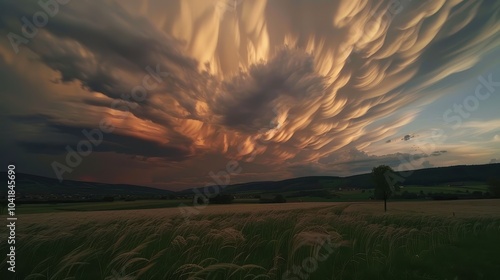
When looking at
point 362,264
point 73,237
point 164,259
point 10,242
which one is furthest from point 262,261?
point 10,242

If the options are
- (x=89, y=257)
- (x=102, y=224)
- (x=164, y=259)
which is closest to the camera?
(x=89, y=257)

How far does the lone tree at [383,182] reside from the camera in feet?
189

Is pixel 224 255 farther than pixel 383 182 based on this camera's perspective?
No

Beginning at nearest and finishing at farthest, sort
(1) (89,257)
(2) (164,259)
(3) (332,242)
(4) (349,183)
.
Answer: (1) (89,257), (2) (164,259), (3) (332,242), (4) (349,183)

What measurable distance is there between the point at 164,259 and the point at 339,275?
330 centimetres

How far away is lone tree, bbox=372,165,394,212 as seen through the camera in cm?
5758

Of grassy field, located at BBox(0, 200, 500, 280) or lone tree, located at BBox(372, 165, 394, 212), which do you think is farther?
lone tree, located at BBox(372, 165, 394, 212)

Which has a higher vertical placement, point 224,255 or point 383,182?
point 224,255

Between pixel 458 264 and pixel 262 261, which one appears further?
pixel 458 264

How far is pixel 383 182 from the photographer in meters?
57.9

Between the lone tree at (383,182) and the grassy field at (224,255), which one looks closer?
the grassy field at (224,255)

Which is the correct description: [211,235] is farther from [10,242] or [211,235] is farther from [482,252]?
[482,252]

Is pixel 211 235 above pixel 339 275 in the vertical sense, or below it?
above

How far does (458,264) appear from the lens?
654 centimetres
